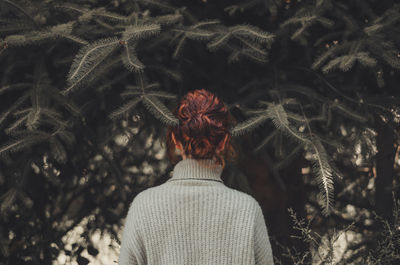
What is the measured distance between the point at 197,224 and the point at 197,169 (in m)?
0.18

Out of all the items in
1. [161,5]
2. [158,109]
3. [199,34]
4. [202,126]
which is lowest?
[158,109]

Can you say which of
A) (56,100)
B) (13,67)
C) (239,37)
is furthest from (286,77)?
(13,67)

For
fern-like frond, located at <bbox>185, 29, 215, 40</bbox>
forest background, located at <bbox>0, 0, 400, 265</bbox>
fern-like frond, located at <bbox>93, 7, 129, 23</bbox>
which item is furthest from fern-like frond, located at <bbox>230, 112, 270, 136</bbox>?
fern-like frond, located at <bbox>93, 7, 129, 23</bbox>

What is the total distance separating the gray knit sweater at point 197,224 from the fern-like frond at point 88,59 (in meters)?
0.87

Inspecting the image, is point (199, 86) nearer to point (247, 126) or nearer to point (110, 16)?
point (110, 16)

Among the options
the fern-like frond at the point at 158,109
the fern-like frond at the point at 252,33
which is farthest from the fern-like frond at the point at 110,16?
the fern-like frond at the point at 252,33

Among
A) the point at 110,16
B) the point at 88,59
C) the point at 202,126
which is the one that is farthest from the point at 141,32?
the point at 202,126

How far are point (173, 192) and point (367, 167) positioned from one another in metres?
3.20

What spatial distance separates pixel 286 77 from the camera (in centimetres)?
322

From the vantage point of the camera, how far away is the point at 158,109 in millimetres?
2381

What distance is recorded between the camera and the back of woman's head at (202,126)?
162 centimetres

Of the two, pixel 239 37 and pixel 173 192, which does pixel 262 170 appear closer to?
pixel 239 37

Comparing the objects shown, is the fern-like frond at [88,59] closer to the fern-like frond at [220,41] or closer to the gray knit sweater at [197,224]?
the fern-like frond at [220,41]

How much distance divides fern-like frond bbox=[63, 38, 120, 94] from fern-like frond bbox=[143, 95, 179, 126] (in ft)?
0.98
